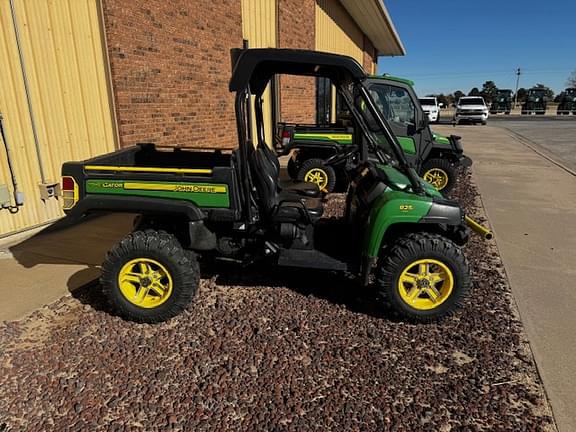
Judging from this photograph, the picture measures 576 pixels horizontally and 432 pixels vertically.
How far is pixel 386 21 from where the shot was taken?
18219mm

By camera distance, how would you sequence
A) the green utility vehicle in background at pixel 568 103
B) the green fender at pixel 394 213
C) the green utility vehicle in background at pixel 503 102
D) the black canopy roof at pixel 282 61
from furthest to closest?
the green utility vehicle in background at pixel 503 102 < the green utility vehicle in background at pixel 568 103 < the green fender at pixel 394 213 < the black canopy roof at pixel 282 61

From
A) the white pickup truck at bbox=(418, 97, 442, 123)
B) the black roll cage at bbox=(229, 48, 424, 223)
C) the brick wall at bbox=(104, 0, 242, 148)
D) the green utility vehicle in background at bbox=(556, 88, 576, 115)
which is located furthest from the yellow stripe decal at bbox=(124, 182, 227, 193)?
the green utility vehicle in background at bbox=(556, 88, 576, 115)

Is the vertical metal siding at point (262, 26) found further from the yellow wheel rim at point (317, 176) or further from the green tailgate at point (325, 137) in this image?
the yellow wheel rim at point (317, 176)

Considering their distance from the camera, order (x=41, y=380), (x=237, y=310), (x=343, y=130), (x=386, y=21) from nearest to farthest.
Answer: (x=41, y=380)
(x=237, y=310)
(x=343, y=130)
(x=386, y=21)

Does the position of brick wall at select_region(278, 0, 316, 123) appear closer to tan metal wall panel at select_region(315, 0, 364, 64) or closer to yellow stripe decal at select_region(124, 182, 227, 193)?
tan metal wall panel at select_region(315, 0, 364, 64)

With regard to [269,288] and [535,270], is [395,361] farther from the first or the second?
[535,270]

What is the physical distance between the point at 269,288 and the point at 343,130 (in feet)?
14.6

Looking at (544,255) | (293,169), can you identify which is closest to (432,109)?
(293,169)

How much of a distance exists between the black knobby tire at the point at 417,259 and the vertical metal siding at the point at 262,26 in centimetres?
641

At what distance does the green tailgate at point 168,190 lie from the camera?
3.33 metres

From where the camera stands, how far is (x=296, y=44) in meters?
12.2

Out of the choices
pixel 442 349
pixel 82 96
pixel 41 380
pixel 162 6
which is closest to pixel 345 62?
pixel 442 349

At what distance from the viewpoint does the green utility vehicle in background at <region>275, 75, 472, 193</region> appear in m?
7.19

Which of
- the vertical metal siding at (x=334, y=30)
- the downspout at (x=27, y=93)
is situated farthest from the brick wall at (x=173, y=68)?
the vertical metal siding at (x=334, y=30)
